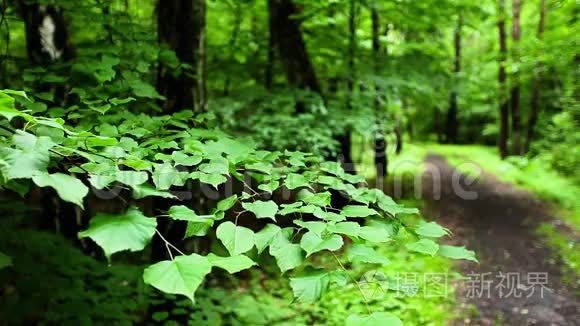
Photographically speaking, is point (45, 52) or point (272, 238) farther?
point (45, 52)

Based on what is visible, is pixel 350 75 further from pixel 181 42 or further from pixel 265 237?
pixel 265 237

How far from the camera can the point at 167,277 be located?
129 centimetres

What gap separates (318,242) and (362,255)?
0.21 m

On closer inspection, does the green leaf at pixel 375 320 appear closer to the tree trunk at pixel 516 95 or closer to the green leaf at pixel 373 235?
the green leaf at pixel 373 235

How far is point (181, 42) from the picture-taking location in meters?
3.91

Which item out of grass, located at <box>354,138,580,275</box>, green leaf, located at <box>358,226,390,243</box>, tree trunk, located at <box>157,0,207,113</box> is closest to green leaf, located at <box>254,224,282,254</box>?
green leaf, located at <box>358,226,390,243</box>

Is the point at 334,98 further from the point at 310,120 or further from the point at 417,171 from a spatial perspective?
the point at 417,171

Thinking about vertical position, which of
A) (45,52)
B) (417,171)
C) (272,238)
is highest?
(45,52)

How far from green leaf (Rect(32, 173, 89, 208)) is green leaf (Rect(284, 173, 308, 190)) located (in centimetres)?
92

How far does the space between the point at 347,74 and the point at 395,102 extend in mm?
959

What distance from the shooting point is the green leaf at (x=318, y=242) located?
1.50 metres

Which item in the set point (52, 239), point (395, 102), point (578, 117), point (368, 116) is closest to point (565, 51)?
point (578, 117)

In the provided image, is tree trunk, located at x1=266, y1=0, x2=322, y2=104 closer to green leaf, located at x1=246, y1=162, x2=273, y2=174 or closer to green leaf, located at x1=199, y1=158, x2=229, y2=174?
green leaf, located at x1=246, y1=162, x2=273, y2=174

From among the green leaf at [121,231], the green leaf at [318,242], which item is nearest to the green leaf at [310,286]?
the green leaf at [318,242]
